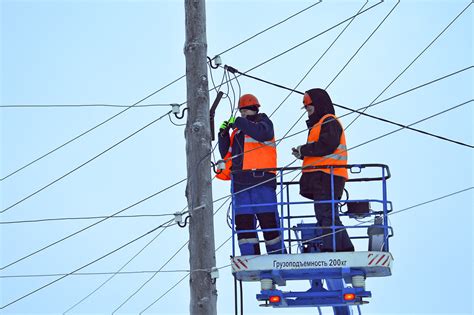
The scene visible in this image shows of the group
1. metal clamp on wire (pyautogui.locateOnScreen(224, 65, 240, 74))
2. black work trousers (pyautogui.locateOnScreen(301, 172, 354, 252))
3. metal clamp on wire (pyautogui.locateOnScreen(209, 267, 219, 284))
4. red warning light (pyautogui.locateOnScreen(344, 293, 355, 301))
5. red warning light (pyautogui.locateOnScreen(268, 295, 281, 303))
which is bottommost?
red warning light (pyautogui.locateOnScreen(344, 293, 355, 301))

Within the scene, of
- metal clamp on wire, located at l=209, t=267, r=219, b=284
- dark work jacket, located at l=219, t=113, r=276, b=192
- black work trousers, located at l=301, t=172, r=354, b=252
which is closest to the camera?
metal clamp on wire, located at l=209, t=267, r=219, b=284

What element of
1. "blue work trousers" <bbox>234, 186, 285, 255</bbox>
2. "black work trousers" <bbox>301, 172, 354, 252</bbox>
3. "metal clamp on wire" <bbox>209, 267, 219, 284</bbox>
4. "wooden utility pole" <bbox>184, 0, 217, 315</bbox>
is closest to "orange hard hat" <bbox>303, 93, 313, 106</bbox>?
"black work trousers" <bbox>301, 172, 354, 252</bbox>

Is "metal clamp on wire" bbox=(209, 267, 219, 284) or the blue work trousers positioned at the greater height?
the blue work trousers

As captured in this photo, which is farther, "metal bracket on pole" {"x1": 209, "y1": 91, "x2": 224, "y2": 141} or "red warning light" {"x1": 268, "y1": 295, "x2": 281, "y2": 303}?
"red warning light" {"x1": 268, "y1": 295, "x2": 281, "y2": 303}

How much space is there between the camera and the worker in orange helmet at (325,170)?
13.4m

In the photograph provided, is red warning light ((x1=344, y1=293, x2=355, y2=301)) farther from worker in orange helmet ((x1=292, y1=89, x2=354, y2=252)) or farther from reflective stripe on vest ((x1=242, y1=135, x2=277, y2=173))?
reflective stripe on vest ((x1=242, y1=135, x2=277, y2=173))

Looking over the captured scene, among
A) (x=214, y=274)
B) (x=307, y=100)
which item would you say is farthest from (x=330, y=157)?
(x=214, y=274)

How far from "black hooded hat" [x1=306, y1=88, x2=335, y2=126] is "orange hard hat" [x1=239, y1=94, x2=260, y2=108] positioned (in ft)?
2.65

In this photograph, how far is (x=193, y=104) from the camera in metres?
13.2

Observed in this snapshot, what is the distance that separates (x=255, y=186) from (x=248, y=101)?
1289 millimetres

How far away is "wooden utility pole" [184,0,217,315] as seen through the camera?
1256cm

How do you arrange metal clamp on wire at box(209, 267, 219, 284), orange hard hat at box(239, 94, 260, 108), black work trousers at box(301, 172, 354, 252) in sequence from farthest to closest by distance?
orange hard hat at box(239, 94, 260, 108) < black work trousers at box(301, 172, 354, 252) < metal clamp on wire at box(209, 267, 219, 284)

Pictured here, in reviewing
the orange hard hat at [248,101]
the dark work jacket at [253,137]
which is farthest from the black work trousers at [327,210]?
the orange hard hat at [248,101]

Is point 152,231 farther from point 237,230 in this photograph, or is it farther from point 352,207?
point 352,207
